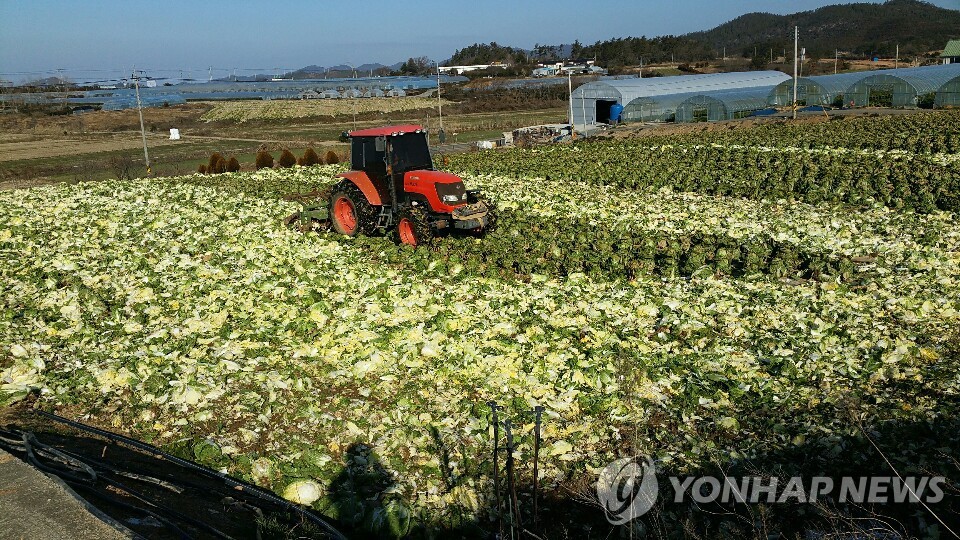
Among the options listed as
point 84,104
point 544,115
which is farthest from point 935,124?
point 84,104

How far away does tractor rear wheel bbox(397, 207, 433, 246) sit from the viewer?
13758 mm

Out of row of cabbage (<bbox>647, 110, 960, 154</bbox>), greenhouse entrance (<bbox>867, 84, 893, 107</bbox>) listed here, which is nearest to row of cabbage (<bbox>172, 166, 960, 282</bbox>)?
row of cabbage (<bbox>647, 110, 960, 154</bbox>)

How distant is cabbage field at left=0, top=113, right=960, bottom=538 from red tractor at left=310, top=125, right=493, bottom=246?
21.8 inches

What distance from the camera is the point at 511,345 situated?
888 cm

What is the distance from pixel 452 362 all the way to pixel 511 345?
0.80 m

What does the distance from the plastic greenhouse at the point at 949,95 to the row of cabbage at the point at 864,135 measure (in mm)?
3717

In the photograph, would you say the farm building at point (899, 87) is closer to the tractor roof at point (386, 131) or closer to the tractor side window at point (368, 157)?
the tractor roof at point (386, 131)

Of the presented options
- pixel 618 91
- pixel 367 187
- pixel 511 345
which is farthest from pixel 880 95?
pixel 511 345

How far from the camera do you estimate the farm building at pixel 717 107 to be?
1725 inches

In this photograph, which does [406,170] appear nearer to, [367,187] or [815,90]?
[367,187]

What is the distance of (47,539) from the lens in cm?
455

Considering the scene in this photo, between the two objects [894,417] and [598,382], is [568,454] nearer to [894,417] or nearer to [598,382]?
[598,382]

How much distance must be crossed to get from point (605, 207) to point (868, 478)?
11.8 m

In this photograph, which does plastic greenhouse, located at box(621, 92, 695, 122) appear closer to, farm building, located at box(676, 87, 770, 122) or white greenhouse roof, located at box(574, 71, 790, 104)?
farm building, located at box(676, 87, 770, 122)
